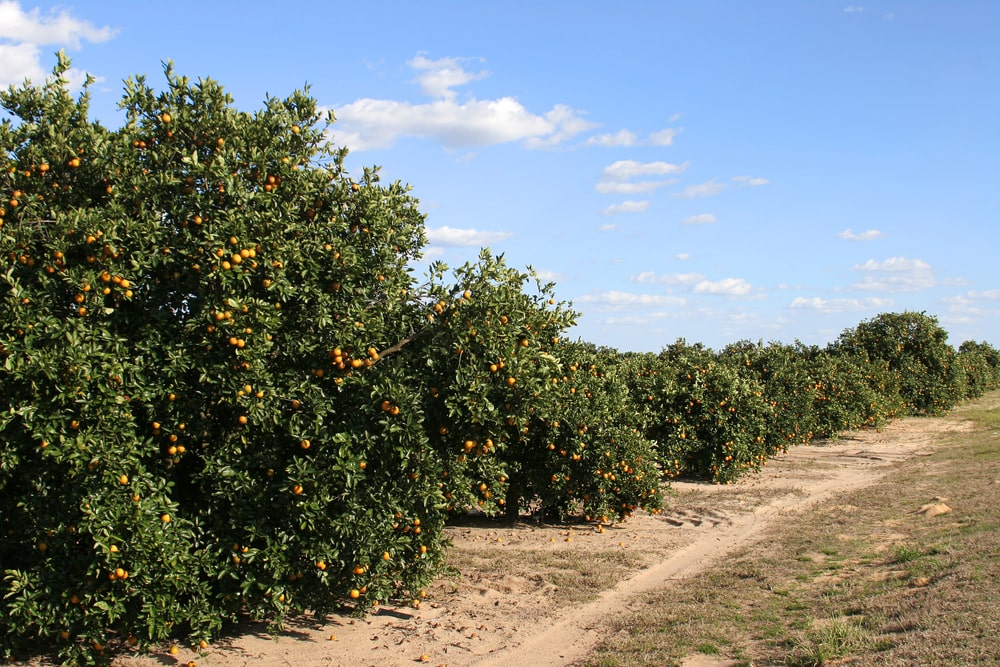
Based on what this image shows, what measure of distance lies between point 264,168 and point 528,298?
7.89ft

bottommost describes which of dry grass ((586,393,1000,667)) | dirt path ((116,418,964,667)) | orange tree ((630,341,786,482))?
dirt path ((116,418,964,667))

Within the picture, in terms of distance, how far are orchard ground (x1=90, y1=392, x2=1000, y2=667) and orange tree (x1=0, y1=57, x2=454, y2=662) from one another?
69 cm

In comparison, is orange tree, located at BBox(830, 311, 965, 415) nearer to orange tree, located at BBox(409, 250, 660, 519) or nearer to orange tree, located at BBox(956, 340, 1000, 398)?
orange tree, located at BBox(956, 340, 1000, 398)

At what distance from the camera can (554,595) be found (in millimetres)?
7605

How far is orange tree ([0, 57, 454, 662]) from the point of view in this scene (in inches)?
200

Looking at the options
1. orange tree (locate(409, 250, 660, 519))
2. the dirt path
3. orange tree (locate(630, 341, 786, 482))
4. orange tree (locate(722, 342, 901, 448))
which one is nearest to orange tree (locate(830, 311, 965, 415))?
orange tree (locate(722, 342, 901, 448))

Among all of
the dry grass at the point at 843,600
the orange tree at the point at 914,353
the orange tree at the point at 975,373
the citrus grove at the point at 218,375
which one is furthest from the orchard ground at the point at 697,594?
the orange tree at the point at 975,373

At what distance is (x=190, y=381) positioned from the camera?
5.46 metres

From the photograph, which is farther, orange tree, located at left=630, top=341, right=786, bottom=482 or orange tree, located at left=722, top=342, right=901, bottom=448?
orange tree, located at left=722, top=342, right=901, bottom=448

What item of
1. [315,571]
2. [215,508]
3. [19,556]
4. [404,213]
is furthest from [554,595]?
[19,556]

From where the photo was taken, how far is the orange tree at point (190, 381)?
200 inches

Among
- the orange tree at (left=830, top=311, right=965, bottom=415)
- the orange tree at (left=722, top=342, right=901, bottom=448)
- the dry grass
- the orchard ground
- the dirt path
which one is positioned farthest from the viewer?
the orange tree at (left=830, top=311, right=965, bottom=415)

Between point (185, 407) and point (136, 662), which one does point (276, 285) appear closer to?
point (185, 407)

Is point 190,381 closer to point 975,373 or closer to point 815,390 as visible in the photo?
point 815,390
